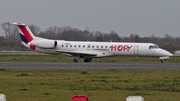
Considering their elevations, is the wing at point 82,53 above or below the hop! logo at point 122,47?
below

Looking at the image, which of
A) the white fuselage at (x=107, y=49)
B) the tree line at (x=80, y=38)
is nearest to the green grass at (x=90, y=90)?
the white fuselage at (x=107, y=49)

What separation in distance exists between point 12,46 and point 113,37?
89.3ft

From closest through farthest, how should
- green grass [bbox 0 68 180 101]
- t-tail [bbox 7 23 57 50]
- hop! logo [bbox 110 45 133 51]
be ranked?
green grass [bbox 0 68 180 101] → hop! logo [bbox 110 45 133 51] → t-tail [bbox 7 23 57 50]

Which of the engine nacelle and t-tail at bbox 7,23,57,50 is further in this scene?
t-tail at bbox 7,23,57,50

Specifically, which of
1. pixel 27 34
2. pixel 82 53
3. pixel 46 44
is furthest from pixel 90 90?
pixel 27 34

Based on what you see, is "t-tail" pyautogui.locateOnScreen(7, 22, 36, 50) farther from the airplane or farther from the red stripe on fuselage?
the airplane

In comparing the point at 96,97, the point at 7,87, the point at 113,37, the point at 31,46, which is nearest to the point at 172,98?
the point at 96,97

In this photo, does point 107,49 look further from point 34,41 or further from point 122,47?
point 34,41

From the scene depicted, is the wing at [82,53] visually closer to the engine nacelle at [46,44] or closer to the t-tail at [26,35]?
the engine nacelle at [46,44]

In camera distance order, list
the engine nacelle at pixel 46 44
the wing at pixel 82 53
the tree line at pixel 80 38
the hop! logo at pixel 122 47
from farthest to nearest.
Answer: the tree line at pixel 80 38 → the engine nacelle at pixel 46 44 → the wing at pixel 82 53 → the hop! logo at pixel 122 47

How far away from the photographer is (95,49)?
48438mm

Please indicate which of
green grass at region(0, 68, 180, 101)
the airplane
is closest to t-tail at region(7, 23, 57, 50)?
the airplane

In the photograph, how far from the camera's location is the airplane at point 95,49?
47250 millimetres

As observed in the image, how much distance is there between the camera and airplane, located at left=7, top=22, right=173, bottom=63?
1860 inches
